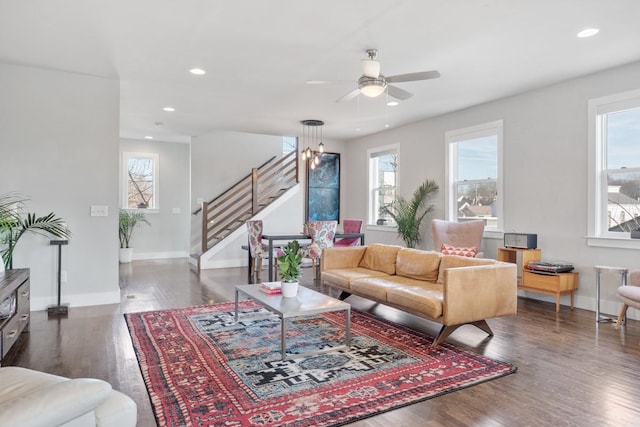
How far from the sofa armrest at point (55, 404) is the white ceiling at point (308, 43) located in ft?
9.41

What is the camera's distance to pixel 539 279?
4.94m

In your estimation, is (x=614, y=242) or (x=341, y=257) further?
(x=341, y=257)

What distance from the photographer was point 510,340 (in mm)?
3693

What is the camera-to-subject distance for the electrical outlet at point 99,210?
4.95 m

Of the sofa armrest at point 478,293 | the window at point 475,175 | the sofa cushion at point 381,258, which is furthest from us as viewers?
the window at point 475,175

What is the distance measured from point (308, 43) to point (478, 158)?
3.72 m

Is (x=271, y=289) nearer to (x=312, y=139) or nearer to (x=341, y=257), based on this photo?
(x=341, y=257)

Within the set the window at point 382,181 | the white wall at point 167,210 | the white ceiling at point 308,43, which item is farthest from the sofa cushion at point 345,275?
the white wall at point 167,210

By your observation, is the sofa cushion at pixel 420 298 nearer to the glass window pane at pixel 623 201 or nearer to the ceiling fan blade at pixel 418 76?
the ceiling fan blade at pixel 418 76

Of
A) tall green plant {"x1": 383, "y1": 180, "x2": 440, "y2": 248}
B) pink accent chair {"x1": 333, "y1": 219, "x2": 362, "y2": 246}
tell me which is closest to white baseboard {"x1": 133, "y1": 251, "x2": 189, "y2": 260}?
pink accent chair {"x1": 333, "y1": 219, "x2": 362, "y2": 246}

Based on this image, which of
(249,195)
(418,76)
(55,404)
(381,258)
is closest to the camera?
(55,404)

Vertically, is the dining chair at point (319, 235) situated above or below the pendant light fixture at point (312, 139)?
below

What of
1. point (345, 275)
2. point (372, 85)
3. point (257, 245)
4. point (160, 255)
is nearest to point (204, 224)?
point (257, 245)

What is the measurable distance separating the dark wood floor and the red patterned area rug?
0.41 feet
